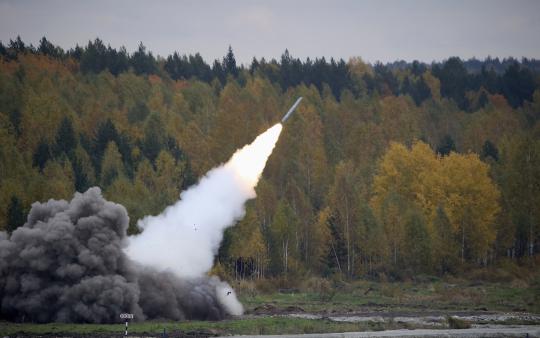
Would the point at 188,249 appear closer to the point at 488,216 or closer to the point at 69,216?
the point at 69,216

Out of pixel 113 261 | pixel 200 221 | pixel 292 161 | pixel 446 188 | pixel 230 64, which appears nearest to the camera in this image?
pixel 113 261

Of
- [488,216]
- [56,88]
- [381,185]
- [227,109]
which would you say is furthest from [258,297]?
[56,88]

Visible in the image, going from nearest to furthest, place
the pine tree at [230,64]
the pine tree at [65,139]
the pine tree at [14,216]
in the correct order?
1. the pine tree at [14,216]
2. the pine tree at [65,139]
3. the pine tree at [230,64]

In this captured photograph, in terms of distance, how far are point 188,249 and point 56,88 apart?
75.3 meters

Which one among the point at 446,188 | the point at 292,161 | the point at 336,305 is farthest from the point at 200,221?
the point at 292,161

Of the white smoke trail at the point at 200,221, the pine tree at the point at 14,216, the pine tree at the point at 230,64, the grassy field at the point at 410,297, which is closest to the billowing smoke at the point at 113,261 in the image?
the white smoke trail at the point at 200,221

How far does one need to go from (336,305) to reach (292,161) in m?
44.1

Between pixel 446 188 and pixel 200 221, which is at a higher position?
pixel 446 188

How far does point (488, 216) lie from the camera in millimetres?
85375

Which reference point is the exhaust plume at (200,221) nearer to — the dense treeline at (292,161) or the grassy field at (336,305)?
the grassy field at (336,305)

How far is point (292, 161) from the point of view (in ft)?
343

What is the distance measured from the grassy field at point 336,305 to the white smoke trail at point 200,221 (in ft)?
14.0

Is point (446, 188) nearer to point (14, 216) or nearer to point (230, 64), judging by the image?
point (14, 216)

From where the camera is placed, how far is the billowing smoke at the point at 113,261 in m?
48.3
